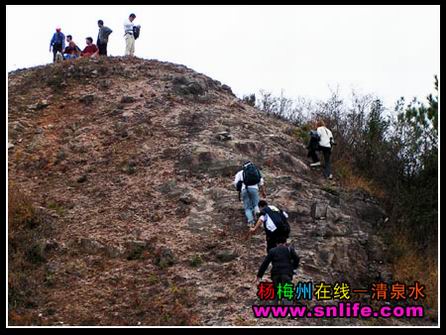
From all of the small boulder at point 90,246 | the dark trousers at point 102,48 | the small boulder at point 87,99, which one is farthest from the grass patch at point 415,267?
the dark trousers at point 102,48

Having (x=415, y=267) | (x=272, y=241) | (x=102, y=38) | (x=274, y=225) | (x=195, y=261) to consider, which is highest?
(x=102, y=38)

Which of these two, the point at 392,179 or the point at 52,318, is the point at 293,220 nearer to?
the point at 392,179

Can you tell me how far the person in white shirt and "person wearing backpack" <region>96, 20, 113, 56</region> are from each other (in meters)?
0.57

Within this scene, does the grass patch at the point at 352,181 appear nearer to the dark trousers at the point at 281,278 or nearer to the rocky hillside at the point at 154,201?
the rocky hillside at the point at 154,201

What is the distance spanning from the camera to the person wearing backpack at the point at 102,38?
20.2 metres

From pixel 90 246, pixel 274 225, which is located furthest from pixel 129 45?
pixel 274 225

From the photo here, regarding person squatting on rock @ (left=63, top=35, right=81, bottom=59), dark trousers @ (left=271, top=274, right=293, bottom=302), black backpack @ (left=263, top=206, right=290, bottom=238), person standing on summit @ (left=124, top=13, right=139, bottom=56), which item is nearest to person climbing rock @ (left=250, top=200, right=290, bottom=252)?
black backpack @ (left=263, top=206, right=290, bottom=238)

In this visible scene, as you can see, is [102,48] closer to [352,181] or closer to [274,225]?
[352,181]

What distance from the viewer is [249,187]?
12.7 meters

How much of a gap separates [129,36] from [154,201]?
A: 8.23 metres

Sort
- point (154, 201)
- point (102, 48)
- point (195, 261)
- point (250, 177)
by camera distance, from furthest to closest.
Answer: point (102, 48) < point (154, 201) < point (250, 177) < point (195, 261)

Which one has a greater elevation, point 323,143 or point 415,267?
point 323,143

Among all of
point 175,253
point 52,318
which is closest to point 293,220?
point 175,253

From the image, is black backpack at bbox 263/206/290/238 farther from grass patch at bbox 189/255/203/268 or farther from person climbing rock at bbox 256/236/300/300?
grass patch at bbox 189/255/203/268
